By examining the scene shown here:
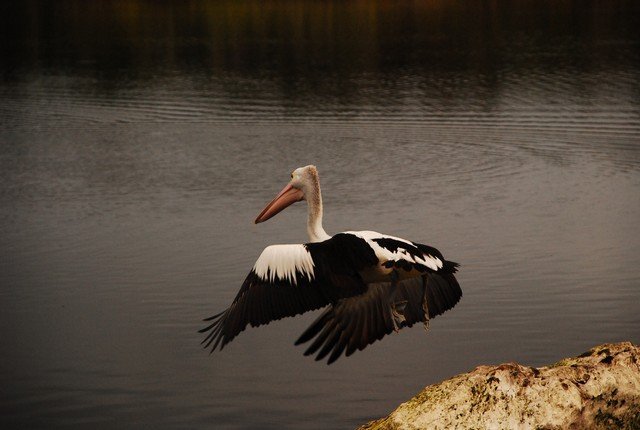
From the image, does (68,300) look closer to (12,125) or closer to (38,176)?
(38,176)

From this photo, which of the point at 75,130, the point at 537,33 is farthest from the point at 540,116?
the point at 537,33

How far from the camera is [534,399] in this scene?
15.5 ft

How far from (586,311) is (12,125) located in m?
12.7

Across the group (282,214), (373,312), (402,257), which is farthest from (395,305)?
(282,214)

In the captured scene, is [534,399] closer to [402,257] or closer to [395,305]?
[402,257]

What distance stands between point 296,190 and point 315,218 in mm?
614

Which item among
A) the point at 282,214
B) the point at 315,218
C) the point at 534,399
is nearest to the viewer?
the point at 534,399

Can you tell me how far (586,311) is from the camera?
934 centimetres

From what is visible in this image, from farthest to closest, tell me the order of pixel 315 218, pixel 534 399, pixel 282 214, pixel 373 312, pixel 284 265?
pixel 282 214
pixel 315 218
pixel 373 312
pixel 284 265
pixel 534 399

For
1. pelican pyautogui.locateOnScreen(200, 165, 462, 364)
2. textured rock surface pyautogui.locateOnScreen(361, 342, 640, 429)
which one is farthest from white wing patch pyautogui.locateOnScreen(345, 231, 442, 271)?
textured rock surface pyautogui.locateOnScreen(361, 342, 640, 429)

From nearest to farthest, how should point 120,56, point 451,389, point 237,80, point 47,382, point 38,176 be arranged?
point 451,389 → point 47,382 → point 38,176 → point 237,80 → point 120,56

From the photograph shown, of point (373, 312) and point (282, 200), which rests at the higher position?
point (282, 200)

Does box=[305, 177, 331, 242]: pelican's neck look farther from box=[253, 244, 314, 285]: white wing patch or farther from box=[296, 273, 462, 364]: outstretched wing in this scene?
box=[253, 244, 314, 285]: white wing patch

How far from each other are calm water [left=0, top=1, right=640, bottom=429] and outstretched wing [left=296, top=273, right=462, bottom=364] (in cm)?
53
